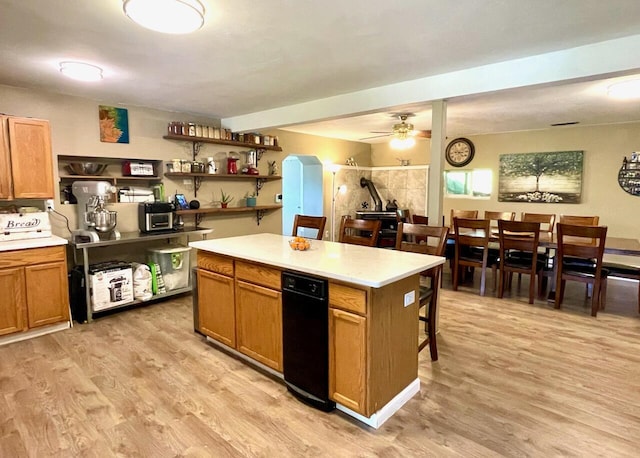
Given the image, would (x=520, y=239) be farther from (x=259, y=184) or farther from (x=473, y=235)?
(x=259, y=184)

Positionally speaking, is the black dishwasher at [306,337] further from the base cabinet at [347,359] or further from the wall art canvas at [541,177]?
the wall art canvas at [541,177]

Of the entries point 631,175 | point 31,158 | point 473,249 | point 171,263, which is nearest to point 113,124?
point 31,158

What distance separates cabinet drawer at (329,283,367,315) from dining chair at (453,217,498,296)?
307 cm

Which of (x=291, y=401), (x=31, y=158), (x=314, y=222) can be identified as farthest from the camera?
(x=314, y=222)

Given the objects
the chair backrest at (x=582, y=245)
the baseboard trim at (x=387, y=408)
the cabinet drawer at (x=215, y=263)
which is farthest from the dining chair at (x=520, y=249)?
the cabinet drawer at (x=215, y=263)

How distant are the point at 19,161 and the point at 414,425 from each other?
4.00 meters

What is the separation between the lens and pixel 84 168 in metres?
4.10

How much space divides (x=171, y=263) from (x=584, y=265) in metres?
4.83

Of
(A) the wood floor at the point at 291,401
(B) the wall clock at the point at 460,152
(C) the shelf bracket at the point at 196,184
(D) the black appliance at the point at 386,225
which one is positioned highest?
(B) the wall clock at the point at 460,152

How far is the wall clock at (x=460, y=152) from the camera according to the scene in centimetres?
686

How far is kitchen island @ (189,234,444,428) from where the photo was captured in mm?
2000

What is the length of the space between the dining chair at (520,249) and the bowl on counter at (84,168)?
478 centimetres

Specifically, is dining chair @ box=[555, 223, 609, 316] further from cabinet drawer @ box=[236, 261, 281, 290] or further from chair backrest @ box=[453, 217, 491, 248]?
cabinet drawer @ box=[236, 261, 281, 290]

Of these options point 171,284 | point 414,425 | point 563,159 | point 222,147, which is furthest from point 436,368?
point 563,159
